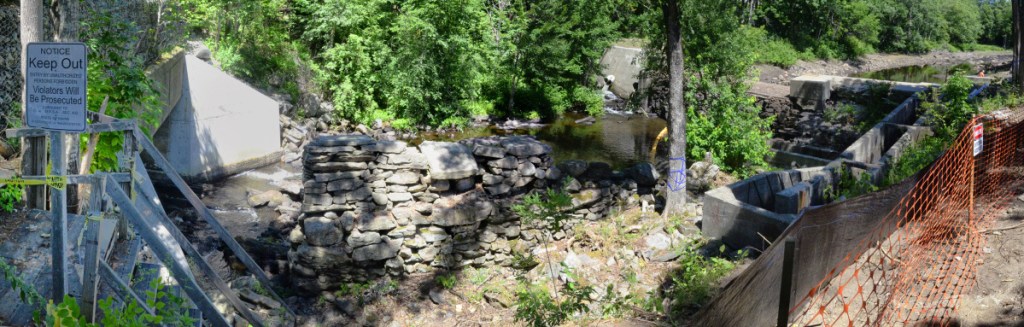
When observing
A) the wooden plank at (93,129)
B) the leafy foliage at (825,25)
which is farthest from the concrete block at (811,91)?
the leafy foliage at (825,25)

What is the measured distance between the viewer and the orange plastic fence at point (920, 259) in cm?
455

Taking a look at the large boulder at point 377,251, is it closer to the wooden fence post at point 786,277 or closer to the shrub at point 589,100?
the wooden fence post at point 786,277

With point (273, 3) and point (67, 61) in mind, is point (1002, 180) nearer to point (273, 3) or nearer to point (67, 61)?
point (67, 61)

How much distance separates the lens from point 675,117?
954 centimetres

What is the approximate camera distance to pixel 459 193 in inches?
323

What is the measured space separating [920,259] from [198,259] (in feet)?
17.7

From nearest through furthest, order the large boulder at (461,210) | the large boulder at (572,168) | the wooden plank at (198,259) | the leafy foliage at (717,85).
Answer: the wooden plank at (198,259), the large boulder at (461,210), the large boulder at (572,168), the leafy foliage at (717,85)

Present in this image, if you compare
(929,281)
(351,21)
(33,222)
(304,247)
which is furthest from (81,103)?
(351,21)

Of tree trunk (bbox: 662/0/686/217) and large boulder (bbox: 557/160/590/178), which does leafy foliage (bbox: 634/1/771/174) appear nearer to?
tree trunk (bbox: 662/0/686/217)

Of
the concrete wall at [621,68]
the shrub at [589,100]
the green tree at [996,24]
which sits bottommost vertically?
the shrub at [589,100]

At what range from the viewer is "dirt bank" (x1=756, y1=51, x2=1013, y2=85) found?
35125 mm

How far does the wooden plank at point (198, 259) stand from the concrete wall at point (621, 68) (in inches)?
832

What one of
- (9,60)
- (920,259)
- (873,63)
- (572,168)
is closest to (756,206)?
(572,168)

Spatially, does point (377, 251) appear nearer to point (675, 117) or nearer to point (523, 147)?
point (523, 147)
